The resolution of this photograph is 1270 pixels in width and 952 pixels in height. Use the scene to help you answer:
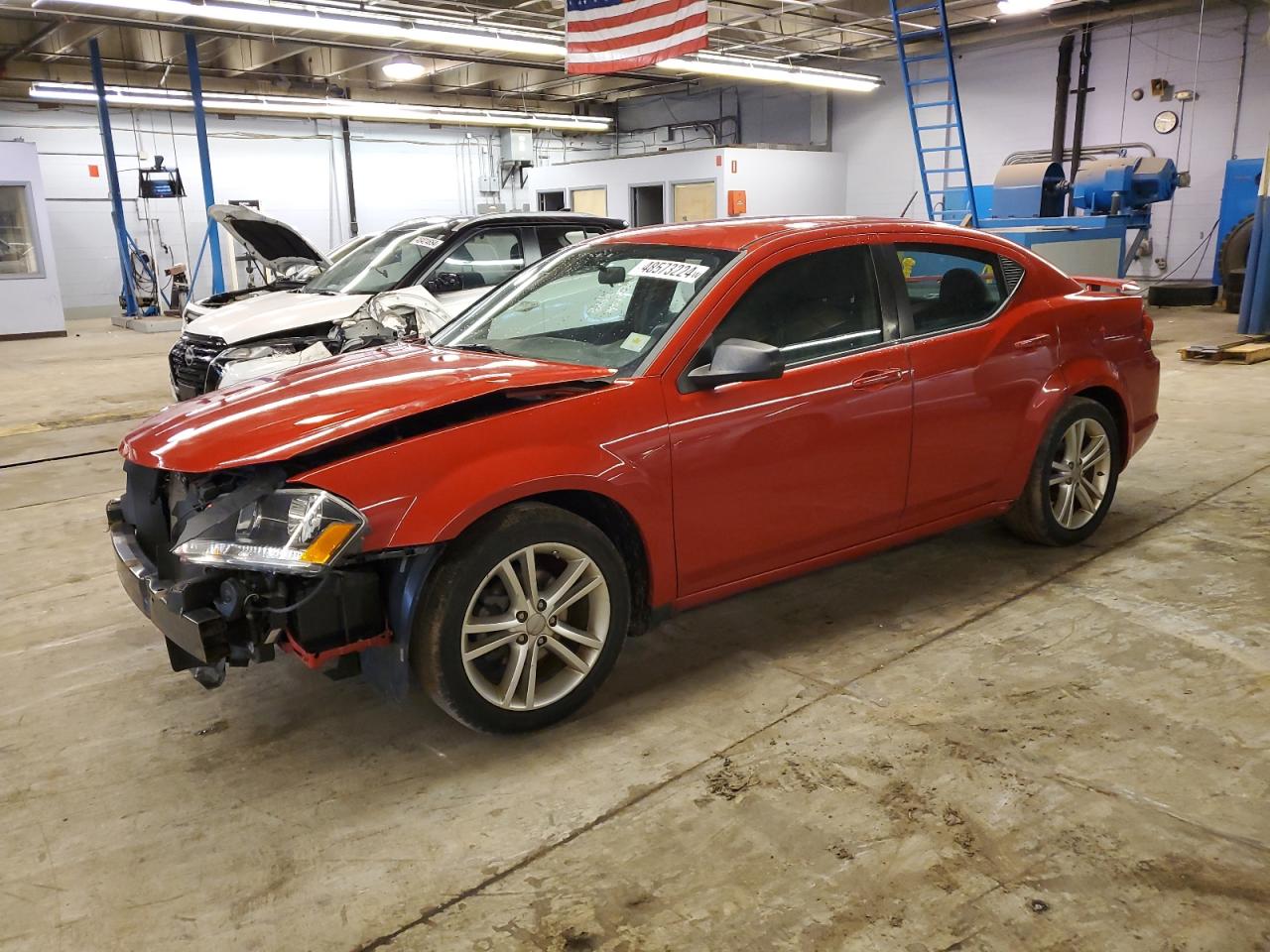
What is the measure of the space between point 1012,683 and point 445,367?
2.04 m

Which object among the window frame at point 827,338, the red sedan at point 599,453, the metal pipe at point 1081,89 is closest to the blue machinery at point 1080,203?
the metal pipe at point 1081,89

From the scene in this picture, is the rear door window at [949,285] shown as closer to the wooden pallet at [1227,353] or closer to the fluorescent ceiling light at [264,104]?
the wooden pallet at [1227,353]

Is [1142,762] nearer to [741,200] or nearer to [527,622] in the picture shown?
[527,622]

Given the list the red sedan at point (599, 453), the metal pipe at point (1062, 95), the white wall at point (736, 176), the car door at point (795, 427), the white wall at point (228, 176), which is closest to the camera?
the red sedan at point (599, 453)

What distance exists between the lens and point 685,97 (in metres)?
22.3

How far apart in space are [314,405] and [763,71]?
44.5 ft

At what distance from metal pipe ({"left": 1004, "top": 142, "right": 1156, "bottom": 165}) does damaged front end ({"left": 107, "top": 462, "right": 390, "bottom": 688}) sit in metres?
14.2

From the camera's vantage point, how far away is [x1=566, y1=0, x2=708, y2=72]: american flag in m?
7.94

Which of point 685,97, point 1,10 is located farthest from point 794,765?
point 685,97

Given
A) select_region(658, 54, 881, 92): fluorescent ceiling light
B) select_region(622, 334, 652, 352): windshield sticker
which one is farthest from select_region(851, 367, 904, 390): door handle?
select_region(658, 54, 881, 92): fluorescent ceiling light

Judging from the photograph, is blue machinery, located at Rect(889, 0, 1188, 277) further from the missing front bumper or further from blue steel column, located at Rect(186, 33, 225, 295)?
the missing front bumper

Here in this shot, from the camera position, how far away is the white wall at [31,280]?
14.5 meters

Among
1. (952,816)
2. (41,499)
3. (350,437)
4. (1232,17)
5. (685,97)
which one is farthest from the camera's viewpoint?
(685,97)

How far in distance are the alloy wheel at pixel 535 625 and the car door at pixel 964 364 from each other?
4.42 ft
